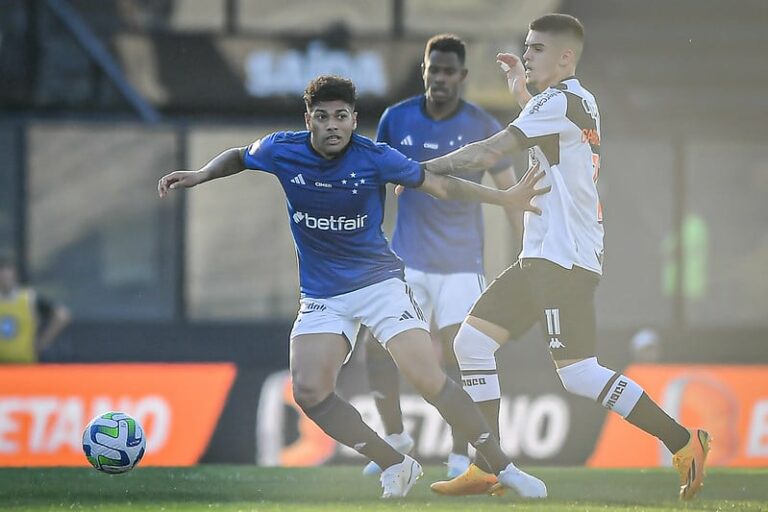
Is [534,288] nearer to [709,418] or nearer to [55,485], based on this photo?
[55,485]

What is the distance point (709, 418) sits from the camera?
43.2 ft

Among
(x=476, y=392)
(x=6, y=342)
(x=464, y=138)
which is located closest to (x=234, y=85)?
(x=6, y=342)

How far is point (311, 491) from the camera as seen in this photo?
8594mm

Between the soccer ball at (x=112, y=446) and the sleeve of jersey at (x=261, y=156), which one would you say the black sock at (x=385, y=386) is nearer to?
the soccer ball at (x=112, y=446)

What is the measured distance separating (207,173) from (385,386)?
222 centimetres

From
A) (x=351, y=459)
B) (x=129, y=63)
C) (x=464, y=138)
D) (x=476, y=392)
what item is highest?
(x=129, y=63)

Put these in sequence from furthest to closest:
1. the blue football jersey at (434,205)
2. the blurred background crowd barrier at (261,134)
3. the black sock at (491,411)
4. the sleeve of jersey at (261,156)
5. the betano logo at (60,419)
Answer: the blurred background crowd barrier at (261,134) < the betano logo at (60,419) < the blue football jersey at (434,205) < the black sock at (491,411) < the sleeve of jersey at (261,156)

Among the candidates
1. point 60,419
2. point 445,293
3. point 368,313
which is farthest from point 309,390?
point 60,419

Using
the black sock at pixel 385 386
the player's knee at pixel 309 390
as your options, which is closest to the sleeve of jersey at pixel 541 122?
the player's knee at pixel 309 390

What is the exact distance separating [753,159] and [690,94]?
1.29 m

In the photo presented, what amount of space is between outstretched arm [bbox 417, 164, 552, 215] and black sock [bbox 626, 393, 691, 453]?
107 cm

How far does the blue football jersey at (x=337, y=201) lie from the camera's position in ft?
25.7

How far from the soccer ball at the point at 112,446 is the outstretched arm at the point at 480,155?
210 cm

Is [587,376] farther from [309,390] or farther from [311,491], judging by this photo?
[311,491]
